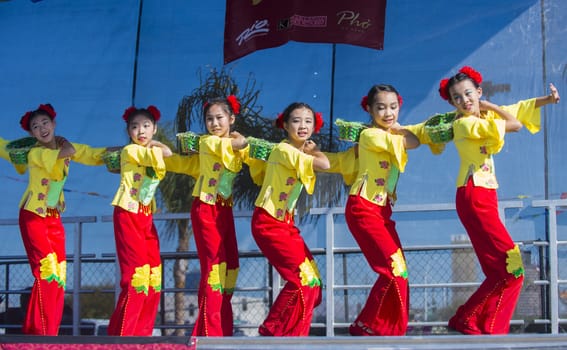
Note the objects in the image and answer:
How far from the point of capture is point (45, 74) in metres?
5.91

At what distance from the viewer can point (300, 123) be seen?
4.42m

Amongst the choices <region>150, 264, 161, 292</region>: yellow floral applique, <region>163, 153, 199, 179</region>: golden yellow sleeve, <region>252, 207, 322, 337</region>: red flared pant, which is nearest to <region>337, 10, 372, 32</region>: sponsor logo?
<region>163, 153, 199, 179</region>: golden yellow sleeve

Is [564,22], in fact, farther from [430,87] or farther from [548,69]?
[430,87]

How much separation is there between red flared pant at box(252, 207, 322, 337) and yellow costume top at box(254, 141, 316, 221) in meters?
0.07

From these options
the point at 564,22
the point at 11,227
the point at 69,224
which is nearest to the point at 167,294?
→ the point at 69,224

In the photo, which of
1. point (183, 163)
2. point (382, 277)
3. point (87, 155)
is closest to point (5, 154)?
point (87, 155)

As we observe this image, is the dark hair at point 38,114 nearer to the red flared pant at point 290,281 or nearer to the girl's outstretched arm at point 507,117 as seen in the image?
the red flared pant at point 290,281

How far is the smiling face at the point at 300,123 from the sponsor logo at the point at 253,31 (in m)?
1.30

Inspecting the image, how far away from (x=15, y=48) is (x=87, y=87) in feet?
2.12

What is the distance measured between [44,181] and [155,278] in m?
0.81

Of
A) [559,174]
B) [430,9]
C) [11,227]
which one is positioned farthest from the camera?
[11,227]

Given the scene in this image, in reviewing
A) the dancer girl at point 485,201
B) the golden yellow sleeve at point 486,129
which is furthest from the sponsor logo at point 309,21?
the golden yellow sleeve at point 486,129

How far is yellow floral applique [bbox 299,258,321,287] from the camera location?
14.1ft

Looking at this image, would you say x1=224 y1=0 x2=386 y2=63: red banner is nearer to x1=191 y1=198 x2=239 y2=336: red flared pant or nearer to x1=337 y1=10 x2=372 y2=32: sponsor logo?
x1=337 y1=10 x2=372 y2=32: sponsor logo
